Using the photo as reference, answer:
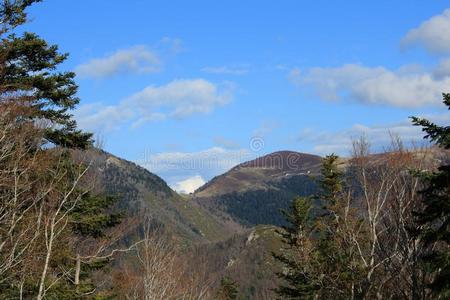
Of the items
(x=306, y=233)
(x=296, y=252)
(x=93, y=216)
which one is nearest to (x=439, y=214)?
(x=93, y=216)

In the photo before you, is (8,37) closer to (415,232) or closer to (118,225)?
(118,225)

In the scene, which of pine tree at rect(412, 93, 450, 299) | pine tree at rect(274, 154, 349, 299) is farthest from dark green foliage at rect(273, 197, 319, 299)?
pine tree at rect(412, 93, 450, 299)

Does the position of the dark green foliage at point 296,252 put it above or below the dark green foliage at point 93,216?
below

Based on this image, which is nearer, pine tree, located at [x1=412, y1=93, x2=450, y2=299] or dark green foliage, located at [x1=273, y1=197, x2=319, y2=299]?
pine tree, located at [x1=412, y1=93, x2=450, y2=299]

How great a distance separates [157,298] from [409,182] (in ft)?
36.0

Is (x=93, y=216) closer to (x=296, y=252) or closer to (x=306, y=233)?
(x=296, y=252)

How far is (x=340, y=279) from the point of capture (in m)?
25.9

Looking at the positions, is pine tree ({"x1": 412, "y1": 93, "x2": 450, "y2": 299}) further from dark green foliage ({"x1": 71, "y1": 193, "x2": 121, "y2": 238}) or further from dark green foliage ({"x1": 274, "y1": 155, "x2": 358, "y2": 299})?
dark green foliage ({"x1": 274, "y1": 155, "x2": 358, "y2": 299})

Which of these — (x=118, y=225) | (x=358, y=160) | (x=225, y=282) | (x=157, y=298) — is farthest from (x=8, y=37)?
(x=225, y=282)

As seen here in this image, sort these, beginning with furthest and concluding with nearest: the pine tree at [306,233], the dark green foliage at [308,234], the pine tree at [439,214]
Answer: the pine tree at [306,233], the dark green foliage at [308,234], the pine tree at [439,214]

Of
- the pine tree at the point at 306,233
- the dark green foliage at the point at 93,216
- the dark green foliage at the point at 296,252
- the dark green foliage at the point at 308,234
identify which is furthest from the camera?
the dark green foliage at the point at 296,252

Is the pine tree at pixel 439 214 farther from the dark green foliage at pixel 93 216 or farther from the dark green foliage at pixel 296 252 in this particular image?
→ the dark green foliage at pixel 296 252

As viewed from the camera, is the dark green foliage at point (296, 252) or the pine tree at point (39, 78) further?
the dark green foliage at point (296, 252)

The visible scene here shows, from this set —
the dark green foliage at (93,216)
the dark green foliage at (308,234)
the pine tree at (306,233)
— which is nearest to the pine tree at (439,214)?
the dark green foliage at (93,216)
